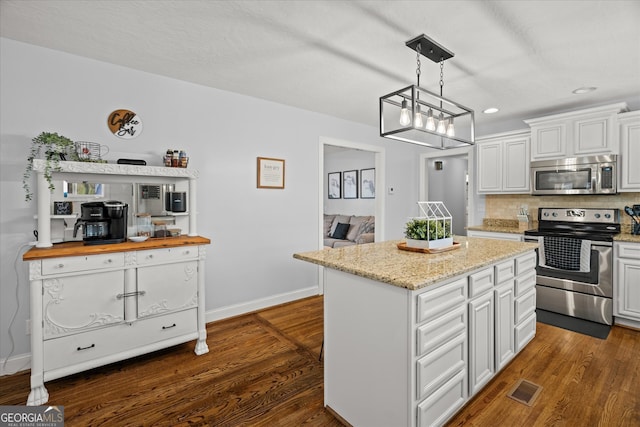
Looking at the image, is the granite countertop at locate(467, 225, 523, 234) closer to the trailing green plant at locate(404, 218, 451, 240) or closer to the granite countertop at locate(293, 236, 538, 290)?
the granite countertop at locate(293, 236, 538, 290)

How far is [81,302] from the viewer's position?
213 centimetres

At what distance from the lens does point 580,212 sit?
370 cm

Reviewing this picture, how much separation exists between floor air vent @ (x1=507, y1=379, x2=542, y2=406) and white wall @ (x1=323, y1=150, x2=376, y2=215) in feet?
13.8

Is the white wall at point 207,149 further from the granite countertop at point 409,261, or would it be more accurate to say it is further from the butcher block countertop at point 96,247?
the granite countertop at point 409,261

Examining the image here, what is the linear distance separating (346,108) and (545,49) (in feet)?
6.71

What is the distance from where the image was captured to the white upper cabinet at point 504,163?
399cm

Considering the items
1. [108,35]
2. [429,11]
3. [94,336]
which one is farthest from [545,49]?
[94,336]

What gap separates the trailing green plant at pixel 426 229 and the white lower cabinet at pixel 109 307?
174 centimetres

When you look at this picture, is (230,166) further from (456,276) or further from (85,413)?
(456,276)

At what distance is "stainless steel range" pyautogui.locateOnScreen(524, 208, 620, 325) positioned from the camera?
312 centimetres

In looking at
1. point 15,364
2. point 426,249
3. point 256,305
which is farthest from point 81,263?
point 426,249

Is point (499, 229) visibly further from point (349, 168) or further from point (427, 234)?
point (349, 168)

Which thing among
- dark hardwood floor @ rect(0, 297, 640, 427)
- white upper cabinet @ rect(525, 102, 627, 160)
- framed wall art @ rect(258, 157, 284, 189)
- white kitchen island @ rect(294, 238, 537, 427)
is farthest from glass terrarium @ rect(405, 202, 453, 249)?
white upper cabinet @ rect(525, 102, 627, 160)

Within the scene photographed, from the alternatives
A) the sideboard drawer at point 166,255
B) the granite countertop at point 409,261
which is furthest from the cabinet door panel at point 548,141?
the sideboard drawer at point 166,255
